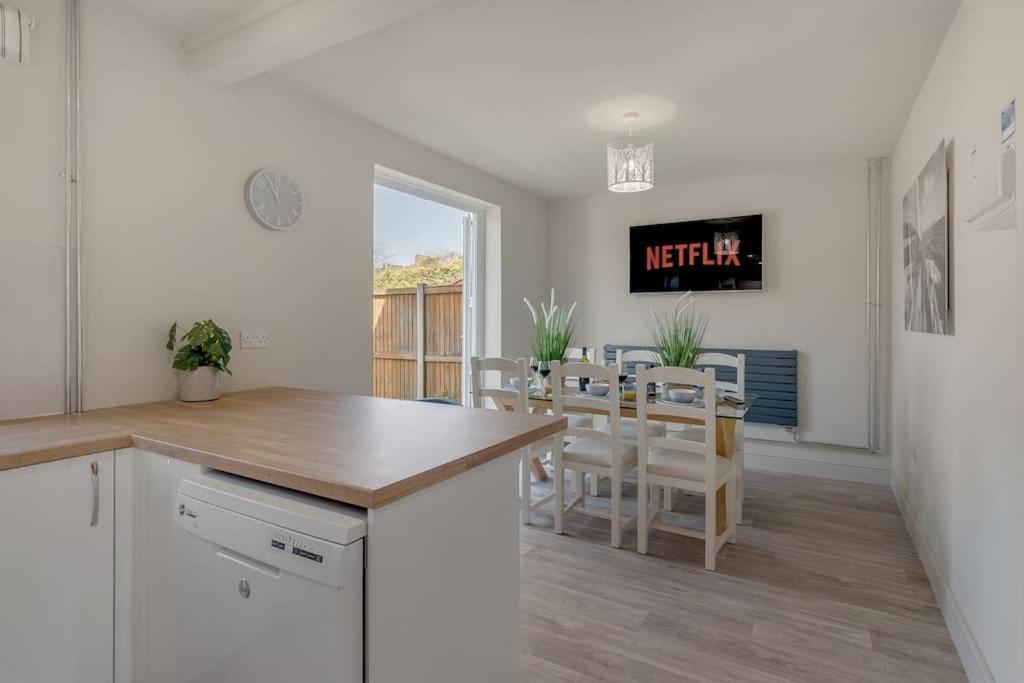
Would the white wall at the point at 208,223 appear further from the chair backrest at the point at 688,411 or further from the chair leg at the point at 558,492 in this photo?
the chair backrest at the point at 688,411

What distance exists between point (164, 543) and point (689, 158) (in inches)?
149

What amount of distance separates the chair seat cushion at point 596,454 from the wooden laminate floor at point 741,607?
0.42m

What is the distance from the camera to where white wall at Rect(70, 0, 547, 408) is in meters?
2.02

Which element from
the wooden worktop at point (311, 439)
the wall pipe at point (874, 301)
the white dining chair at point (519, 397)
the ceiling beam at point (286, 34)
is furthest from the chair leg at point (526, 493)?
the wall pipe at point (874, 301)

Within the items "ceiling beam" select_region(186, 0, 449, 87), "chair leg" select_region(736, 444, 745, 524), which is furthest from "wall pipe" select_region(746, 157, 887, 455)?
"ceiling beam" select_region(186, 0, 449, 87)

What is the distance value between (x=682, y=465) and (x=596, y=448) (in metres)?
0.50

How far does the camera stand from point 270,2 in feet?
6.41

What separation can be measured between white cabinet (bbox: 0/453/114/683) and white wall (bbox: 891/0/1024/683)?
2.39 metres

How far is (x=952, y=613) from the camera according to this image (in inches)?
79.3

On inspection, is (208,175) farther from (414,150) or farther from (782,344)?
(782,344)

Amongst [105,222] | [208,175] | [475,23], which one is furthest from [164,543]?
[475,23]

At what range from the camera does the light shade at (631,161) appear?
3.04 meters

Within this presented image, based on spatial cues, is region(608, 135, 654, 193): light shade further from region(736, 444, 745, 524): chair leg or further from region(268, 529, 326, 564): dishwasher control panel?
region(268, 529, 326, 564): dishwasher control panel

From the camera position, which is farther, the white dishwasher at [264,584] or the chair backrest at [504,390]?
the chair backrest at [504,390]
